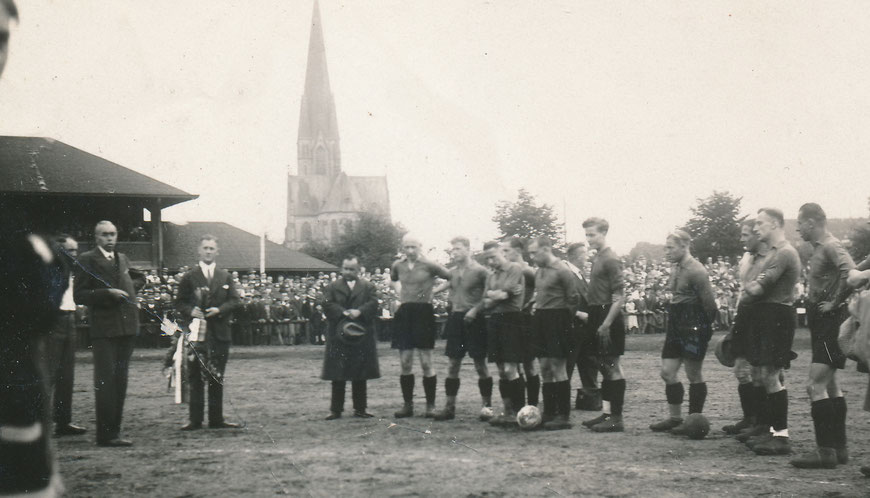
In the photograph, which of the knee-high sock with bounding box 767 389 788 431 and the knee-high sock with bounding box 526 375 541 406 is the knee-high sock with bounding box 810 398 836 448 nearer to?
the knee-high sock with bounding box 767 389 788 431

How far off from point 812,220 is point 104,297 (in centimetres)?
634

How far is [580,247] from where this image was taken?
34.7 feet

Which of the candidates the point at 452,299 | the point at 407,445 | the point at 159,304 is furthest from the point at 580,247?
the point at 159,304

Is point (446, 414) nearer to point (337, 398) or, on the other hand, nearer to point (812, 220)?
point (337, 398)

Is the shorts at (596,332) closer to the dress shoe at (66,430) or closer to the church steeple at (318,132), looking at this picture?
the dress shoe at (66,430)

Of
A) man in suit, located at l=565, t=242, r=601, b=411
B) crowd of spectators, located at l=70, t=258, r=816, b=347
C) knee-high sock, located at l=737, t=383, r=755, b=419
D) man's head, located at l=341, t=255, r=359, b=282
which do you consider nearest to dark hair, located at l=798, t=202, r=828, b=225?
knee-high sock, located at l=737, t=383, r=755, b=419

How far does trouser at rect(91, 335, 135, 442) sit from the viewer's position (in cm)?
762

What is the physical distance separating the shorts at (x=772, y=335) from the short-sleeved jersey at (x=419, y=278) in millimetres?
3958

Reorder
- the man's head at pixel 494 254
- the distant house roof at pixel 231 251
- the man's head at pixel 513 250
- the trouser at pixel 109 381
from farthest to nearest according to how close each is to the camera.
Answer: the distant house roof at pixel 231 251 → the man's head at pixel 513 250 → the man's head at pixel 494 254 → the trouser at pixel 109 381

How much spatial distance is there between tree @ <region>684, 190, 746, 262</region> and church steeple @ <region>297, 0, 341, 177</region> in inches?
2400

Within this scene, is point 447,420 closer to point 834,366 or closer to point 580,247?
point 580,247

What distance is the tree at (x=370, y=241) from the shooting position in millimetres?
80625

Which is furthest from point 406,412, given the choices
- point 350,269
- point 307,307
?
point 307,307

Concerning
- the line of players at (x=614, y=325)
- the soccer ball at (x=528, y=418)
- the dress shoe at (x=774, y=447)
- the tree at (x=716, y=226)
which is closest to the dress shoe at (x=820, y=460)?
the line of players at (x=614, y=325)
